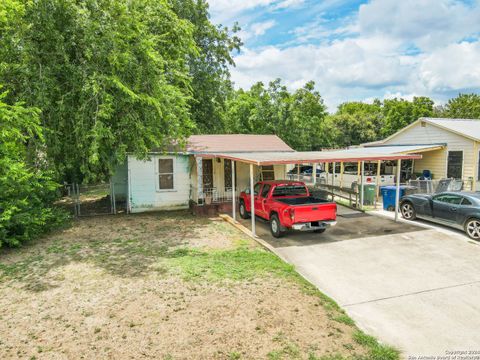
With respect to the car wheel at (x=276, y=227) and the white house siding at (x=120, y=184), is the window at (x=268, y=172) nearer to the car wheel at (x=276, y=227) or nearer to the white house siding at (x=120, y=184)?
the car wheel at (x=276, y=227)

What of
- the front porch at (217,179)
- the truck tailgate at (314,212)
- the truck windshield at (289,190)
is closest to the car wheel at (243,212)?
the front porch at (217,179)

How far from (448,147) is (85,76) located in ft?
60.3

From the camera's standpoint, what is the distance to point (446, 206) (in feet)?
36.6

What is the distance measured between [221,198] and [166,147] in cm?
368

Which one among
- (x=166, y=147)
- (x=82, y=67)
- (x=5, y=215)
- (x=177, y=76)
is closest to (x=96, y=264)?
(x=5, y=215)

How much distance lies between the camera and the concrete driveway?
530 centimetres

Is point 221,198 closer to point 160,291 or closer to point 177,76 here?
point 177,76

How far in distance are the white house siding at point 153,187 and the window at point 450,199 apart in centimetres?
1042

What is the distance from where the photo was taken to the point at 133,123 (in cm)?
1066

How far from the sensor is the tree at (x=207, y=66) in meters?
22.0

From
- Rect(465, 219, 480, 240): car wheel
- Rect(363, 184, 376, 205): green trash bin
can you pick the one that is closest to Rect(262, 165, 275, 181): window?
Rect(363, 184, 376, 205): green trash bin

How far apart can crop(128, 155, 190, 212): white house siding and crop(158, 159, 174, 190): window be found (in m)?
0.17

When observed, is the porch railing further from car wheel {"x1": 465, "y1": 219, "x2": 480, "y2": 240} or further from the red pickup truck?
car wheel {"x1": 465, "y1": 219, "x2": 480, "y2": 240}

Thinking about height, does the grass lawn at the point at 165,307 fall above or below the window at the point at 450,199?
below
